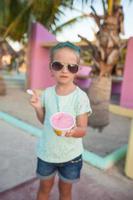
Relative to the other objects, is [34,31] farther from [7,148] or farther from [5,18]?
[7,148]

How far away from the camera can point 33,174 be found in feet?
10.5

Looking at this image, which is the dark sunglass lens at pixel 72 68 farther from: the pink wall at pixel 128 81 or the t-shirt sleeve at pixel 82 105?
the pink wall at pixel 128 81

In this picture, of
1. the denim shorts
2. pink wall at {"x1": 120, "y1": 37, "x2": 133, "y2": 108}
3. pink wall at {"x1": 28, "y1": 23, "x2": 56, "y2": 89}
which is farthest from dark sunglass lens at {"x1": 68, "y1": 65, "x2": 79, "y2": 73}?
pink wall at {"x1": 28, "y1": 23, "x2": 56, "y2": 89}

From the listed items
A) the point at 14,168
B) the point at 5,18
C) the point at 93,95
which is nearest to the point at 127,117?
the point at 93,95

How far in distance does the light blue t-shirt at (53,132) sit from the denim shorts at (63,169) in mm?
53

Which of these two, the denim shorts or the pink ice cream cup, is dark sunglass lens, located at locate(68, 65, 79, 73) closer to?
the pink ice cream cup

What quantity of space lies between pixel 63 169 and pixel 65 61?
85cm

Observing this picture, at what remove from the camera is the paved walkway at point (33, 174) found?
2801mm

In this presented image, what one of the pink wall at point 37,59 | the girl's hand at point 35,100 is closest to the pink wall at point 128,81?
the pink wall at point 37,59

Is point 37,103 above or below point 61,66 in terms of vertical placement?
below

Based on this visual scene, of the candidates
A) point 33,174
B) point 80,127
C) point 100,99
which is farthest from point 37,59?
point 80,127

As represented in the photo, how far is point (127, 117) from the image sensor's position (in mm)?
6969

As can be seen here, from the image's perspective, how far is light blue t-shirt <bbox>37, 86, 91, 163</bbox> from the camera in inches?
74.0

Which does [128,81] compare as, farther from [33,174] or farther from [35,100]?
[35,100]
